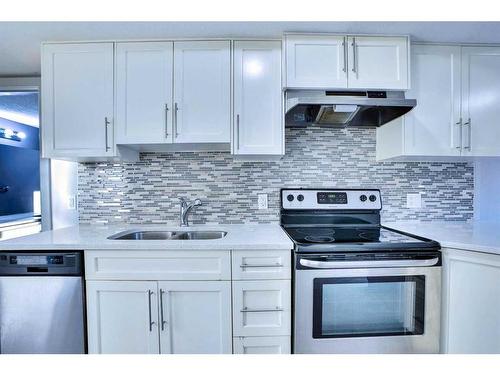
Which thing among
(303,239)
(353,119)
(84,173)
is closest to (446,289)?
(303,239)

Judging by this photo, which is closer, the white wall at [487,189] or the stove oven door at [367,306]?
the stove oven door at [367,306]

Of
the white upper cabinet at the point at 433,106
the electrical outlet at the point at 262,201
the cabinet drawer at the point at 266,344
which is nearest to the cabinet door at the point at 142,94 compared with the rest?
the electrical outlet at the point at 262,201

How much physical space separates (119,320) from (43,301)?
41cm

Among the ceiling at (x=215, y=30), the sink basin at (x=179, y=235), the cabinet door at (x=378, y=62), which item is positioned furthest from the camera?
the sink basin at (x=179, y=235)

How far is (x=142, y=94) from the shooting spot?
5.51 feet

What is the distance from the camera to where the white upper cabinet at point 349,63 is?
1.62 metres

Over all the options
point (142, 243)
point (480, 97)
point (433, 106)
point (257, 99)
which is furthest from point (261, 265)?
point (480, 97)

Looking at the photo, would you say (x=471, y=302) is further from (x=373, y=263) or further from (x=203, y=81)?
(x=203, y=81)

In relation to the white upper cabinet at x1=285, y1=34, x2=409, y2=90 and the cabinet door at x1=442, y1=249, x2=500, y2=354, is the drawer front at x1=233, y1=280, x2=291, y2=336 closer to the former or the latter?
the cabinet door at x1=442, y1=249, x2=500, y2=354

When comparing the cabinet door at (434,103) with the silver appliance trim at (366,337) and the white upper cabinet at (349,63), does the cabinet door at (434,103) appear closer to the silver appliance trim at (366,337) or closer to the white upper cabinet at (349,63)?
the white upper cabinet at (349,63)

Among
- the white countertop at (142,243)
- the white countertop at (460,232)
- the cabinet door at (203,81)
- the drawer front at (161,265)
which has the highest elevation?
the cabinet door at (203,81)

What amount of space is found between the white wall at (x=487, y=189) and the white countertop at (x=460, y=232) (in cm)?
13

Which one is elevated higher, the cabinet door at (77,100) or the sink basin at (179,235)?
the cabinet door at (77,100)

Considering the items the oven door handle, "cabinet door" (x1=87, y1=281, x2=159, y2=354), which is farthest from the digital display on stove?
"cabinet door" (x1=87, y1=281, x2=159, y2=354)
